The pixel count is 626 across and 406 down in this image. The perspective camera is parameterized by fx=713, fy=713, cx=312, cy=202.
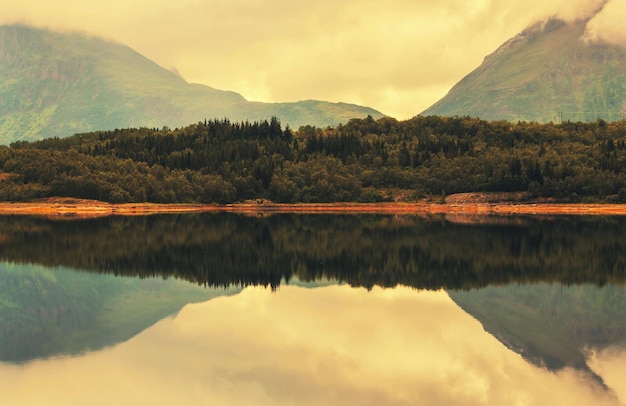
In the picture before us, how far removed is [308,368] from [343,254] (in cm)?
4275

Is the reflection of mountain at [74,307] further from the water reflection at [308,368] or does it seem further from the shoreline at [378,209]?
the shoreline at [378,209]

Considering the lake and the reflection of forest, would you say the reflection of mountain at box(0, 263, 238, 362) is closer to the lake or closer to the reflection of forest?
the lake

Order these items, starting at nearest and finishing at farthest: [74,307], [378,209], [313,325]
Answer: [313,325], [74,307], [378,209]

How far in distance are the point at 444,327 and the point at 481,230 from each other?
6867cm

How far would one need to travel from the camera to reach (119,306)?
4459 cm

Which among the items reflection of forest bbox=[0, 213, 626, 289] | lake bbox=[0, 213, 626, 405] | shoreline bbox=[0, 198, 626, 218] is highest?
lake bbox=[0, 213, 626, 405]

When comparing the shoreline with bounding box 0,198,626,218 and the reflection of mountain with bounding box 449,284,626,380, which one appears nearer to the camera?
the reflection of mountain with bounding box 449,284,626,380

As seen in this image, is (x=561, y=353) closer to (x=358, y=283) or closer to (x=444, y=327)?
(x=444, y=327)

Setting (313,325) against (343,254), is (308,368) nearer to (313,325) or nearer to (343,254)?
(313,325)

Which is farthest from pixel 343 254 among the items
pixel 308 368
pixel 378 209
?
pixel 378 209

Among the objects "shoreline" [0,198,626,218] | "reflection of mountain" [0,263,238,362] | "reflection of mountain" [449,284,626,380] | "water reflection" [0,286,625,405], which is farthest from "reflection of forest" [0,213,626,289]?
"shoreline" [0,198,626,218]

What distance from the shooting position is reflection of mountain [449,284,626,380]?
107 ft

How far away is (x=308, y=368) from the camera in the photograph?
1153 inches

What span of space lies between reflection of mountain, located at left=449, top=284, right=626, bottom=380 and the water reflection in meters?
1.06
